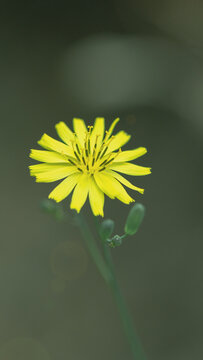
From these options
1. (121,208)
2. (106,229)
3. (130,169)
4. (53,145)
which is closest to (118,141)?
(130,169)

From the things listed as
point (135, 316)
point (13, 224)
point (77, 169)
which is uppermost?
point (13, 224)

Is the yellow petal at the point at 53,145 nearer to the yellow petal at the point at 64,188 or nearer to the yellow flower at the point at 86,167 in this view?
the yellow flower at the point at 86,167

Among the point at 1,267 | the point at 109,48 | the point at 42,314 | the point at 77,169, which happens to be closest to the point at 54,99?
the point at 109,48

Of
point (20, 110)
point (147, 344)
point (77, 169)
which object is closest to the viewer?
point (77, 169)

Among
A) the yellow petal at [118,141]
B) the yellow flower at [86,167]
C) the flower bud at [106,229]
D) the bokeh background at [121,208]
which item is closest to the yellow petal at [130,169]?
the yellow flower at [86,167]

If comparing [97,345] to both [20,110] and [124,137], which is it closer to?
[124,137]

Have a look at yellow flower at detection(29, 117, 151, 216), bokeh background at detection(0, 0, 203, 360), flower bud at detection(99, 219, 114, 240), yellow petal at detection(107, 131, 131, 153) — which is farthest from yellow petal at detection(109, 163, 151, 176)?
bokeh background at detection(0, 0, 203, 360)
